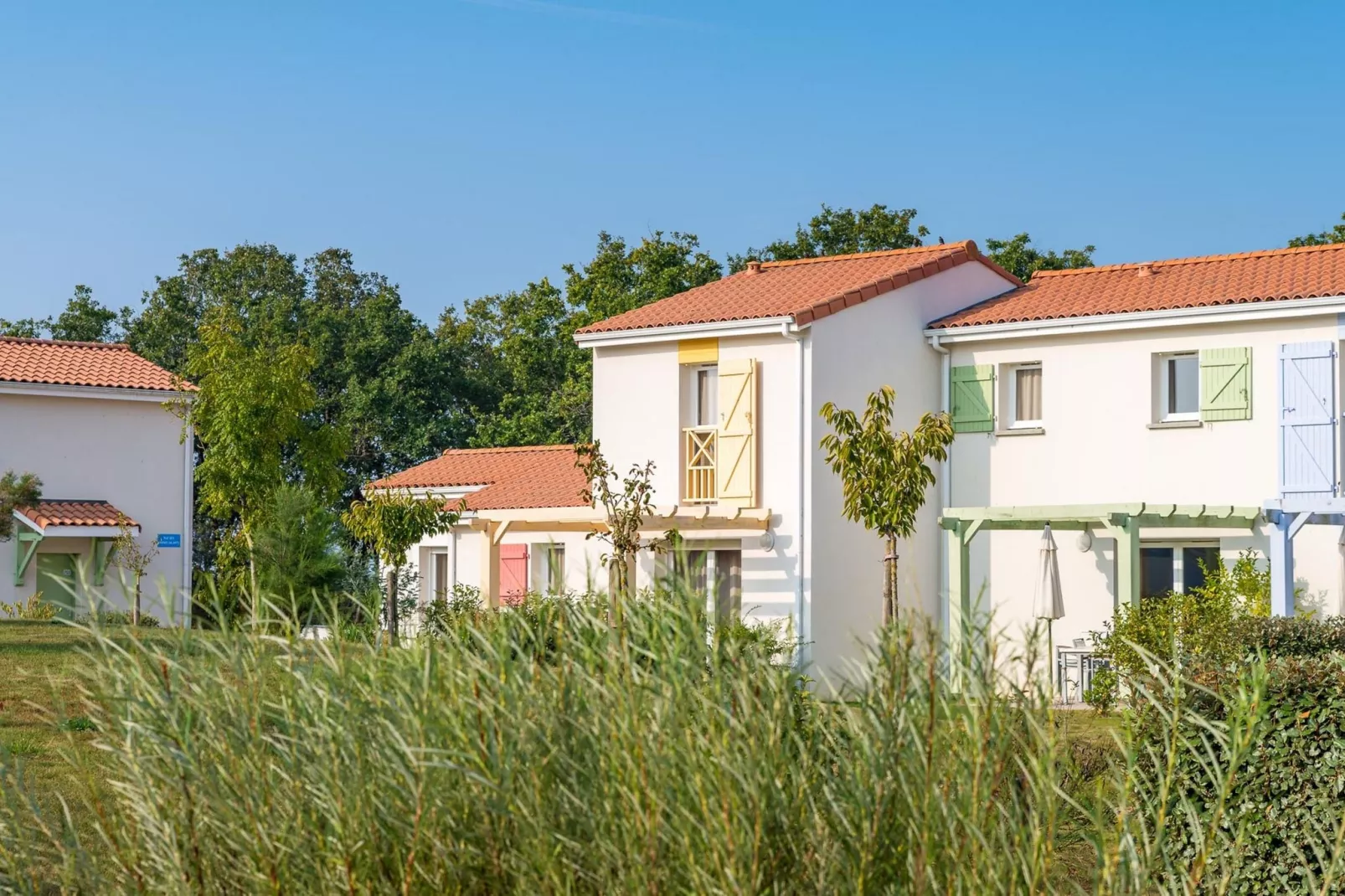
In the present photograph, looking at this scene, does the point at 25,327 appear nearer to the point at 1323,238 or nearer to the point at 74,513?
the point at 74,513

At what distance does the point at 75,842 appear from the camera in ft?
12.9

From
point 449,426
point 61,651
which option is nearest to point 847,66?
point 61,651

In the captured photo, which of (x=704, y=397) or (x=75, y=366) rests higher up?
(x=75, y=366)

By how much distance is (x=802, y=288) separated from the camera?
2383 centimetres

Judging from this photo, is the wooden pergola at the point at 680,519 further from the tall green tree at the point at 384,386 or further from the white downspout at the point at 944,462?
the tall green tree at the point at 384,386

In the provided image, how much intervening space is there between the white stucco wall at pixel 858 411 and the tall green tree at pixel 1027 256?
578 inches

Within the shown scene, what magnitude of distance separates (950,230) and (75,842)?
3756 centimetres

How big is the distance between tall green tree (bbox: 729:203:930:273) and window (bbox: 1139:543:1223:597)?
18757mm

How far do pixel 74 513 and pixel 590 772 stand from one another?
2692 cm

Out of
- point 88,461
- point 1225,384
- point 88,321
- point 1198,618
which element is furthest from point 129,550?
point 88,321

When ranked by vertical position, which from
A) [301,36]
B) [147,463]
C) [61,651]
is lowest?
[61,651]

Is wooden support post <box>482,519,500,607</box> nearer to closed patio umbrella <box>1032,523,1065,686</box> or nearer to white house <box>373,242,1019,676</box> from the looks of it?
white house <box>373,242,1019,676</box>

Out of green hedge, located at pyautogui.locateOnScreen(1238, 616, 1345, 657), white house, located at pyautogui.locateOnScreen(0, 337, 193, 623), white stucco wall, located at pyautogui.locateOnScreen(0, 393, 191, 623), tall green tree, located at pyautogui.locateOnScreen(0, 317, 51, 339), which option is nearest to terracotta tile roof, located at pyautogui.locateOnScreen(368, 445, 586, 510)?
white stucco wall, located at pyautogui.locateOnScreen(0, 393, 191, 623)

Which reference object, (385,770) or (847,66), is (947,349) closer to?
(847,66)
